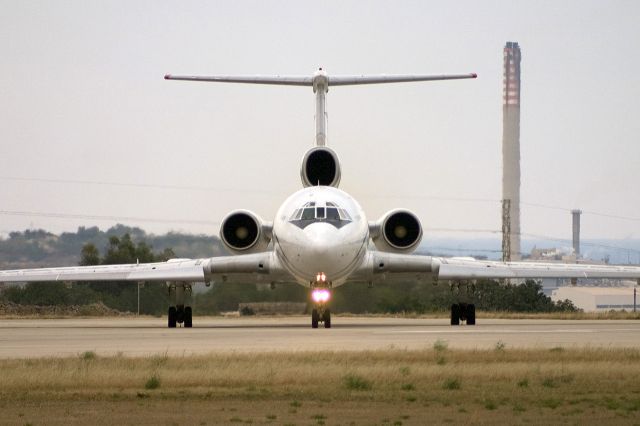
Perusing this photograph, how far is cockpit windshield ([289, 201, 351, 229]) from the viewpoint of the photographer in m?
35.1

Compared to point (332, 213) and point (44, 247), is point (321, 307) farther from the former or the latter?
point (44, 247)

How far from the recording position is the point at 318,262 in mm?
34562

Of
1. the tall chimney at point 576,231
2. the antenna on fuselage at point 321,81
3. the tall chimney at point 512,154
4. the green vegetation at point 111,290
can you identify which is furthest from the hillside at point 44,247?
the tall chimney at point 576,231

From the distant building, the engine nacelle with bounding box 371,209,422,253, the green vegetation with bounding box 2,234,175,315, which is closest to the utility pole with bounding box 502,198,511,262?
the distant building

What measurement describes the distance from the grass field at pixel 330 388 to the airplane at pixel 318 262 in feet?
45.3

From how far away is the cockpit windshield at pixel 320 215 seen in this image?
3506 centimetres

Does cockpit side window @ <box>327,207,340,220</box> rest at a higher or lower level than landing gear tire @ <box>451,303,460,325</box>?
higher

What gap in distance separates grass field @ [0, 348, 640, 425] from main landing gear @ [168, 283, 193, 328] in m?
16.8

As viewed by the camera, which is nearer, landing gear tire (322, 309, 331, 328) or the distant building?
landing gear tire (322, 309, 331, 328)

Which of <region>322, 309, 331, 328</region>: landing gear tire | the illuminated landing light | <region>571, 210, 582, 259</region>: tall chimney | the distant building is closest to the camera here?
<region>322, 309, 331, 328</region>: landing gear tire

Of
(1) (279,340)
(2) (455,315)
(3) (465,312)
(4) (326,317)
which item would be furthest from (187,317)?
(1) (279,340)

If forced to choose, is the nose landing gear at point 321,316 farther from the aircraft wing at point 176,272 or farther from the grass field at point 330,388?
the grass field at point 330,388

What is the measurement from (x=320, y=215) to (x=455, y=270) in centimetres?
515

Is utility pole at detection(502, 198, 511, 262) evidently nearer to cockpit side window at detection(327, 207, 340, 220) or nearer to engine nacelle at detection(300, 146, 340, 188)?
engine nacelle at detection(300, 146, 340, 188)
